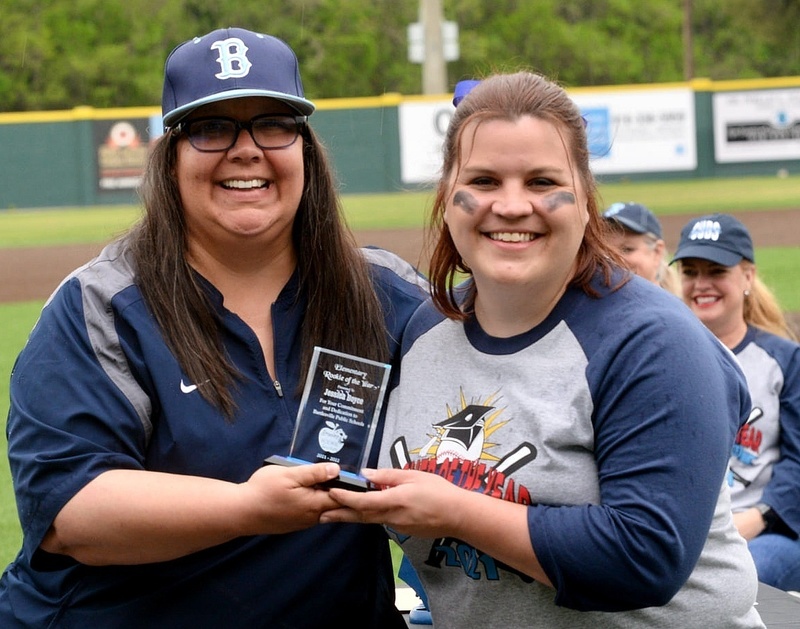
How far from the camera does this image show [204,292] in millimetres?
2385

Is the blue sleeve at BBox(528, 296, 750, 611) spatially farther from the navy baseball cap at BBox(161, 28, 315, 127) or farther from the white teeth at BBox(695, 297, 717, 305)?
the white teeth at BBox(695, 297, 717, 305)

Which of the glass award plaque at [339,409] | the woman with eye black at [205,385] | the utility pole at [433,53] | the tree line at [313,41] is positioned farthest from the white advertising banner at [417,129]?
the glass award plaque at [339,409]

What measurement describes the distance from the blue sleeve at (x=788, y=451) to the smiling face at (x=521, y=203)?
76.7 inches

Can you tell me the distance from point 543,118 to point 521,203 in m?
0.15

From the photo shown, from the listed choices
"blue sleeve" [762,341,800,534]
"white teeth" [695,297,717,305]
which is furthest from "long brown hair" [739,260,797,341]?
"blue sleeve" [762,341,800,534]

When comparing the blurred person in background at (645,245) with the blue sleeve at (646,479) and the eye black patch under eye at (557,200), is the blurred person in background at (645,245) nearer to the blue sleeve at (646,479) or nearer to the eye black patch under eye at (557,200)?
the eye black patch under eye at (557,200)

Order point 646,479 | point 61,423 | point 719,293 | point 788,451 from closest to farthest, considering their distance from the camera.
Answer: point 646,479
point 61,423
point 788,451
point 719,293

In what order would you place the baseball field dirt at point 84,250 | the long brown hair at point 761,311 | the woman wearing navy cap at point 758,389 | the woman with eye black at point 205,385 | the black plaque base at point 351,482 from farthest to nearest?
the baseball field dirt at point 84,250 → the long brown hair at point 761,311 → the woman wearing navy cap at point 758,389 → the woman with eye black at point 205,385 → the black plaque base at point 351,482

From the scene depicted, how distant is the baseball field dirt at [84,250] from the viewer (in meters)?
13.4

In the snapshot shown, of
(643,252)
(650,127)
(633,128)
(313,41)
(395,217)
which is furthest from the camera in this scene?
(313,41)

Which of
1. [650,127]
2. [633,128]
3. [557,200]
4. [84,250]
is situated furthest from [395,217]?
[557,200]

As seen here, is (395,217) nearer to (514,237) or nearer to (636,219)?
(636,219)

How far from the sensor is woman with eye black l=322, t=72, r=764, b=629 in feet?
6.08

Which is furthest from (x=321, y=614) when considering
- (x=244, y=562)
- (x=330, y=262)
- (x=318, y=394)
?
(x=330, y=262)
